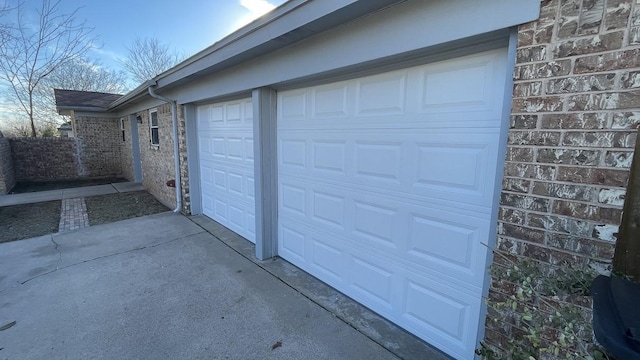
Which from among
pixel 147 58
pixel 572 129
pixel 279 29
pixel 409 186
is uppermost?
pixel 147 58

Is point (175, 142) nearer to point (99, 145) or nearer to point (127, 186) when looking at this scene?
point (127, 186)

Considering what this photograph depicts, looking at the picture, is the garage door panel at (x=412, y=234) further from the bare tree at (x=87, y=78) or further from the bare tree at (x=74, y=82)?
the bare tree at (x=87, y=78)

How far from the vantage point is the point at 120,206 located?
277 inches

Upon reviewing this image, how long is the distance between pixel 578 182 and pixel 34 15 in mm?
17265

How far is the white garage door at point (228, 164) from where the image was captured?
4551 mm

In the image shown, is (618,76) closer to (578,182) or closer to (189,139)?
(578,182)

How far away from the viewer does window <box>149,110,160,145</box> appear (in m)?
7.50

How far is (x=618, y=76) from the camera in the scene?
1261mm

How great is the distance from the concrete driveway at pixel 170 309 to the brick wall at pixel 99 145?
836 centimetres

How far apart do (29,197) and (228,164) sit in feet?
23.8

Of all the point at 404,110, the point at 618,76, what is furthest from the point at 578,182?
the point at 404,110

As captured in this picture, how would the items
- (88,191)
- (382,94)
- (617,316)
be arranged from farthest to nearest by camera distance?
(88,191)
(382,94)
(617,316)

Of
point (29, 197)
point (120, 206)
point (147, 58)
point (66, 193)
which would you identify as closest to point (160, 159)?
point (120, 206)

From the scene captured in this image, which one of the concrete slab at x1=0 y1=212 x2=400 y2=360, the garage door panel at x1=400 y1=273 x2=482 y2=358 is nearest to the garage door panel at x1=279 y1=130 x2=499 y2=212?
the garage door panel at x1=400 y1=273 x2=482 y2=358
